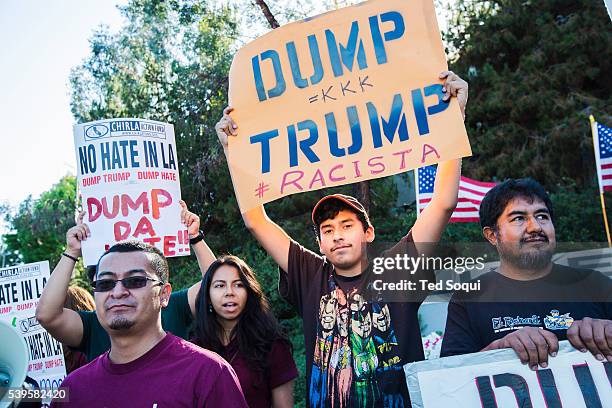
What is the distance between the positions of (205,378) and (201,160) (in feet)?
33.9

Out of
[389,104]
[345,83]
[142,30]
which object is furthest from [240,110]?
[142,30]

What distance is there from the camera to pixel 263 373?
2.99 m

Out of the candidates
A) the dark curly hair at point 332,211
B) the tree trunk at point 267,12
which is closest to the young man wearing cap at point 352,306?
the dark curly hair at point 332,211

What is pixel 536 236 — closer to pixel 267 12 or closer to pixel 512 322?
pixel 512 322

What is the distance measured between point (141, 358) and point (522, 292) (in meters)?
1.43

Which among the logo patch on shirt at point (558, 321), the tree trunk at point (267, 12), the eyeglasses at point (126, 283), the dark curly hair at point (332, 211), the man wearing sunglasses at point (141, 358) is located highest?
the tree trunk at point (267, 12)

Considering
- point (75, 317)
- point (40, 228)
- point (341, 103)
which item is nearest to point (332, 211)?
point (341, 103)

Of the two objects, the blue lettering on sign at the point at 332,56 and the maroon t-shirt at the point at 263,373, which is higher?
the blue lettering on sign at the point at 332,56

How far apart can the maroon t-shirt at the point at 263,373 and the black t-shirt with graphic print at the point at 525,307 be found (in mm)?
869

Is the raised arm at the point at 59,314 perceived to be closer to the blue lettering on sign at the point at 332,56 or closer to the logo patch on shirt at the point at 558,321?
the blue lettering on sign at the point at 332,56

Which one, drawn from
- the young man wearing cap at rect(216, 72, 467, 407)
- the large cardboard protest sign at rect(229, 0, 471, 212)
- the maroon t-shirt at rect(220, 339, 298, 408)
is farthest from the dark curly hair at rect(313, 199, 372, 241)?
the maroon t-shirt at rect(220, 339, 298, 408)

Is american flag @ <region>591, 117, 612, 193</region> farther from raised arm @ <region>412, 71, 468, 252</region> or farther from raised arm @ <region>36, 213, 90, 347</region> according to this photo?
raised arm @ <region>36, 213, 90, 347</region>

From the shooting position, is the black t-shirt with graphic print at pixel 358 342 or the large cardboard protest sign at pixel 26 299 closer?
the black t-shirt with graphic print at pixel 358 342

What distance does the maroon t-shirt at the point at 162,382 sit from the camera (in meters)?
2.08
